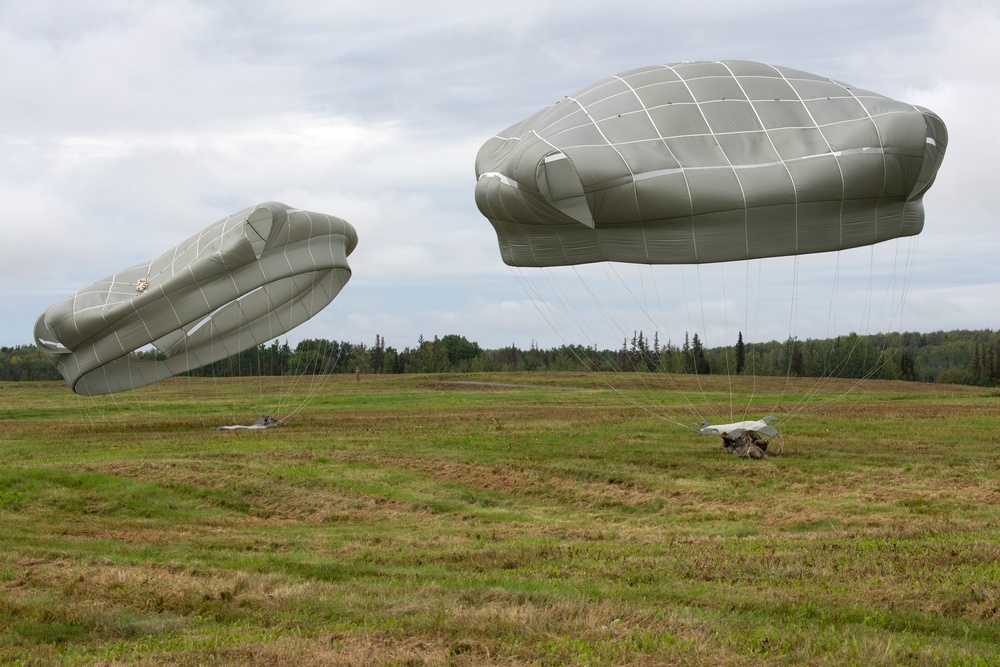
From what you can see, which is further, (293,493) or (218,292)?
(218,292)

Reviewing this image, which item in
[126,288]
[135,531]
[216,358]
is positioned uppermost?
[126,288]

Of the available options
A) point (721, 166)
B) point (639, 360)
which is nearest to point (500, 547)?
point (721, 166)

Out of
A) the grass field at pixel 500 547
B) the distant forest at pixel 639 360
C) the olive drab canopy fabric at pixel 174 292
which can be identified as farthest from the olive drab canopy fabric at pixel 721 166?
the distant forest at pixel 639 360

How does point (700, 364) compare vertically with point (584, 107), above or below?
below

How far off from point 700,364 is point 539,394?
3709 cm

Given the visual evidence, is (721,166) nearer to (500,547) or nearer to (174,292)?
(500,547)

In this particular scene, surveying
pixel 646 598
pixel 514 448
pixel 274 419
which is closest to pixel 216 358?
pixel 274 419

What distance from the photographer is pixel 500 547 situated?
15688mm

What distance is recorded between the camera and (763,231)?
22781 mm

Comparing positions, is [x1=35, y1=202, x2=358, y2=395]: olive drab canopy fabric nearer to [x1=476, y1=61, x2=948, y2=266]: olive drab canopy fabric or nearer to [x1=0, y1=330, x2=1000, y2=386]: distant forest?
[x1=476, y1=61, x2=948, y2=266]: olive drab canopy fabric

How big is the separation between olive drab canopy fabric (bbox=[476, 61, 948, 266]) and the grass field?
607cm

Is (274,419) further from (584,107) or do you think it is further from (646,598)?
(646,598)

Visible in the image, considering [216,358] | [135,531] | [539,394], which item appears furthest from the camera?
[539,394]

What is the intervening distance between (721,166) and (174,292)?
18.9 m
